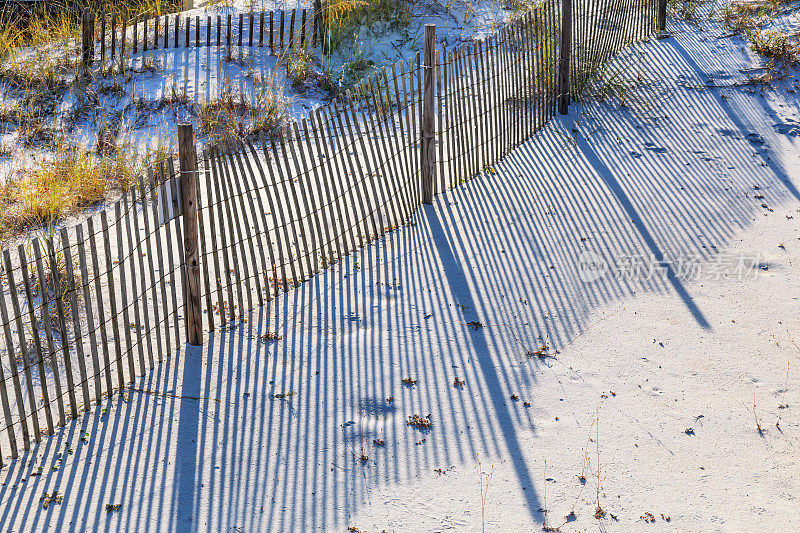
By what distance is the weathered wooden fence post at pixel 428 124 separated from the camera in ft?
18.7

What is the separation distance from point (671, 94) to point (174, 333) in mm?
5819

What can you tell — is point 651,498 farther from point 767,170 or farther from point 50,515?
point 767,170

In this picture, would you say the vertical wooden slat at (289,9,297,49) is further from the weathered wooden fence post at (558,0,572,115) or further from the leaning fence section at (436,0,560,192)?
the weathered wooden fence post at (558,0,572,115)

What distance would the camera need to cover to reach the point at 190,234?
Result: 3961mm

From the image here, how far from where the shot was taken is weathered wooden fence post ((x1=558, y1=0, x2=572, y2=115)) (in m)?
7.27

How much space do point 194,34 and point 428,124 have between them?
15.4 feet

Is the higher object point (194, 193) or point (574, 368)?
point (194, 193)

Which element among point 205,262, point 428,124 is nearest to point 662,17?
point 428,124

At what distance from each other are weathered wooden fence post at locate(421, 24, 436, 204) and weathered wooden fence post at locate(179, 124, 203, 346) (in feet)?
7.56

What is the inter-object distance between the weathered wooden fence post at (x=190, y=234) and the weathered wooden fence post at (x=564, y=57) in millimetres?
4646

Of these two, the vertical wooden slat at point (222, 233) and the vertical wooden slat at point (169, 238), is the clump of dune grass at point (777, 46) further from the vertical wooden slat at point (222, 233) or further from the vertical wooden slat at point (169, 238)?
the vertical wooden slat at point (169, 238)

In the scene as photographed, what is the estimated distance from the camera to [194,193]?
154 inches

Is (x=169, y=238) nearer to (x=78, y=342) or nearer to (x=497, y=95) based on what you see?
(x=78, y=342)

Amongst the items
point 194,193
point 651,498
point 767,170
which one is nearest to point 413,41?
point 767,170
